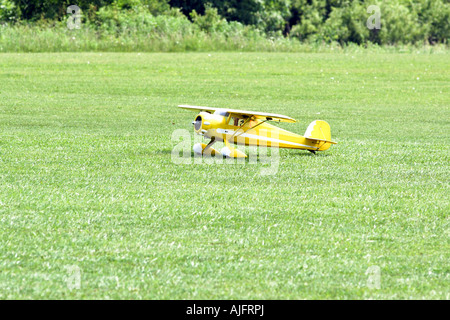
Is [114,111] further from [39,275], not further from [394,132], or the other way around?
[39,275]

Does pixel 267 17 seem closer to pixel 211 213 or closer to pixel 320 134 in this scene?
pixel 320 134

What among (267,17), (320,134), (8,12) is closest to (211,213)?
(320,134)

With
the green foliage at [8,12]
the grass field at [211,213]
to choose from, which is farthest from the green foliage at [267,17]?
the grass field at [211,213]

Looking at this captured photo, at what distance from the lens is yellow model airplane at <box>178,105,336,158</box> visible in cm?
1545

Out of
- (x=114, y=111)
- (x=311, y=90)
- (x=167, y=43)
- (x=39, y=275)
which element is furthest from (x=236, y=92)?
(x=39, y=275)

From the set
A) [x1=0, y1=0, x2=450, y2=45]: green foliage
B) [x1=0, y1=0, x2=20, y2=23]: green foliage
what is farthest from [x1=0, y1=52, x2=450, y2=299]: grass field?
[x1=0, y1=0, x2=20, y2=23]: green foliage

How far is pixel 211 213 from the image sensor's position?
10.4 metres

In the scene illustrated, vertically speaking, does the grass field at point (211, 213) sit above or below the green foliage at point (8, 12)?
below

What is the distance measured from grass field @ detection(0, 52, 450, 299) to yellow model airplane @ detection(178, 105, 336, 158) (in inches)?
15.9

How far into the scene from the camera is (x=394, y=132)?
845 inches

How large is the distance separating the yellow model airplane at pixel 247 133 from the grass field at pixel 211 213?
0.40 metres

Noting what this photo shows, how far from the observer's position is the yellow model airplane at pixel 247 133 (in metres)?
15.4

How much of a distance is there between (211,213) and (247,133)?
5547 millimetres

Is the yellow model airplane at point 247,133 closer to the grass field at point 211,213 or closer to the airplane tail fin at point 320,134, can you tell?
the airplane tail fin at point 320,134
